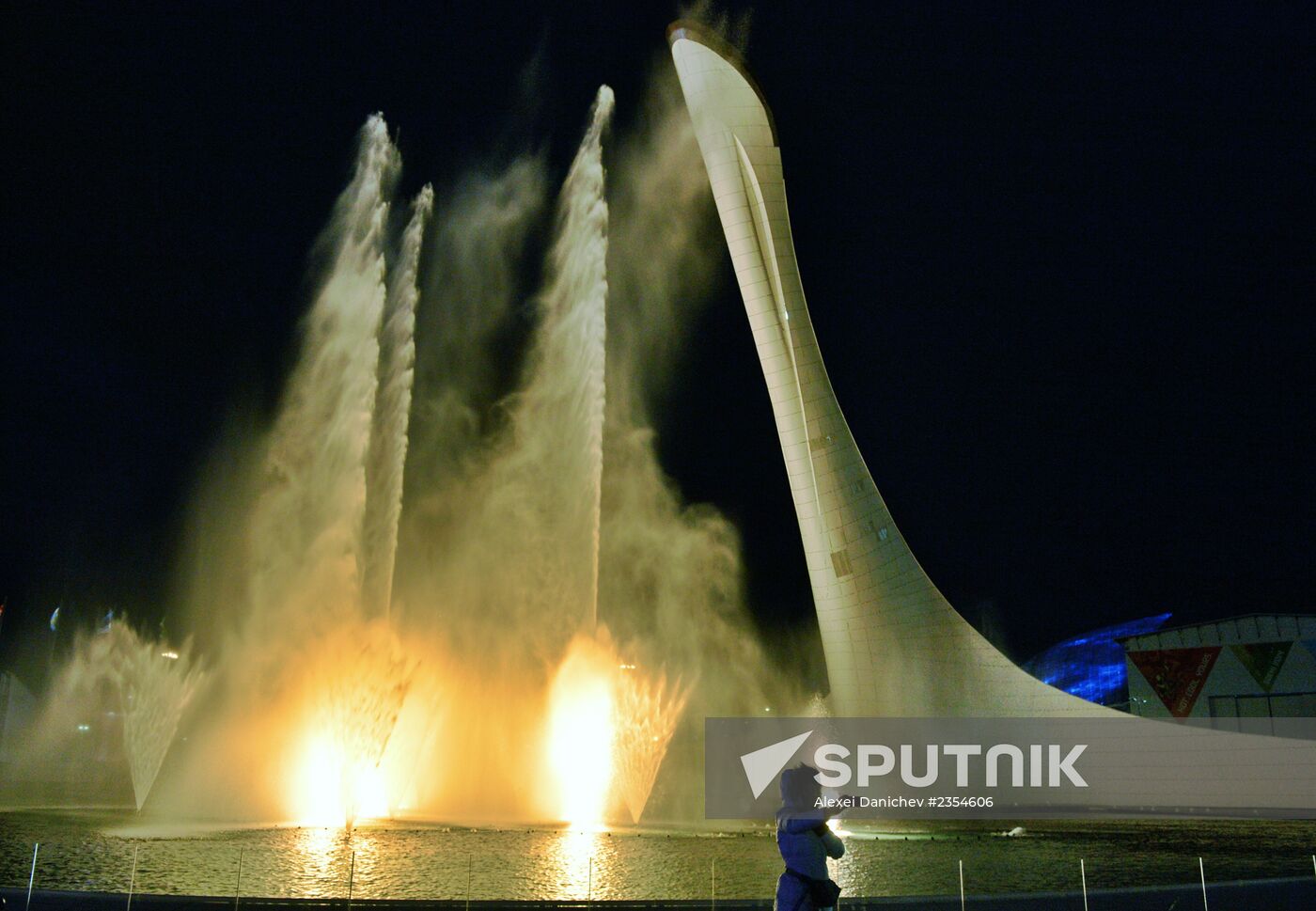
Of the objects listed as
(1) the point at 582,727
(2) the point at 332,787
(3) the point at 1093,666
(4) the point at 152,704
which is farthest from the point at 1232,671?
(4) the point at 152,704

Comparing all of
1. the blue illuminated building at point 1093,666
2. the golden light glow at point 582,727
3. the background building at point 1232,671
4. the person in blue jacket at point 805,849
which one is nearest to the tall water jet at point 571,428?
the golden light glow at point 582,727

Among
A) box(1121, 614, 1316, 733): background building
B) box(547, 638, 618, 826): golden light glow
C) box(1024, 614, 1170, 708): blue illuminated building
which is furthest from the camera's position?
box(1024, 614, 1170, 708): blue illuminated building

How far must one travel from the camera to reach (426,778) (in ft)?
84.9

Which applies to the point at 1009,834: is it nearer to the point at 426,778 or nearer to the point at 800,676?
the point at 426,778

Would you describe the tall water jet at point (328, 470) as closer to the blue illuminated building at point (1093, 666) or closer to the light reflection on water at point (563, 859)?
the light reflection on water at point (563, 859)

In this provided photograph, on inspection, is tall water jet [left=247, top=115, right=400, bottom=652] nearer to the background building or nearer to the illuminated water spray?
the illuminated water spray

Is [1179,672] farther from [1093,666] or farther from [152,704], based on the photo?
[152,704]

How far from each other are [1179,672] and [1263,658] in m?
3.42

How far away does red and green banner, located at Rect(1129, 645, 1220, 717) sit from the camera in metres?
42.8

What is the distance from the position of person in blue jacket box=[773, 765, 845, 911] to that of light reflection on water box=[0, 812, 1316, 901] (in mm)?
5455

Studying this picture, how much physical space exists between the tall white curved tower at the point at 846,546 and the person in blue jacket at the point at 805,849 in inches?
910

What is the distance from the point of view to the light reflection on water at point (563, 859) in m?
12.1

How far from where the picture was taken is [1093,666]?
6369 cm

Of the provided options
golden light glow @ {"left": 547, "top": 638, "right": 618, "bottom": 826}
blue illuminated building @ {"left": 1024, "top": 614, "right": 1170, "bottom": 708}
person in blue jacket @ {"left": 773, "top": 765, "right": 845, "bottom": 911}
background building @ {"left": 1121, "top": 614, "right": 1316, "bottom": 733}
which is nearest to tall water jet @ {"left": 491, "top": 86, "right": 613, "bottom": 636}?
golden light glow @ {"left": 547, "top": 638, "right": 618, "bottom": 826}
